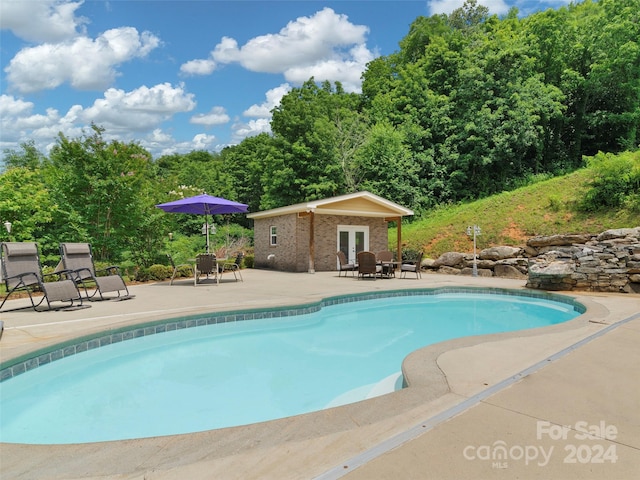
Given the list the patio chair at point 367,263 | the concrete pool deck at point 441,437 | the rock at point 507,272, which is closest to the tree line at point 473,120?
the rock at point 507,272

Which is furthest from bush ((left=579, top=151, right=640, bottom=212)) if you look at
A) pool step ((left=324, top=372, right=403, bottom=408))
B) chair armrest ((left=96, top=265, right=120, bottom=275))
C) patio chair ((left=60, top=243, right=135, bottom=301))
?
chair armrest ((left=96, top=265, right=120, bottom=275))

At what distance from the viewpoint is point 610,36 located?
22.1 metres

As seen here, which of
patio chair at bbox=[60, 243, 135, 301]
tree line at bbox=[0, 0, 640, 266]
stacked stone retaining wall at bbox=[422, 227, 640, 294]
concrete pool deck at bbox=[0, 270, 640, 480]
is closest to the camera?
concrete pool deck at bbox=[0, 270, 640, 480]

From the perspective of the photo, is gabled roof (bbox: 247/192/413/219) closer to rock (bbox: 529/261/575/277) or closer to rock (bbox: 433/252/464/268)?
rock (bbox: 433/252/464/268)

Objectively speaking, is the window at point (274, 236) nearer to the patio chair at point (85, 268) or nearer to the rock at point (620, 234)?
the patio chair at point (85, 268)

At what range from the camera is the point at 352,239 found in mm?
17344

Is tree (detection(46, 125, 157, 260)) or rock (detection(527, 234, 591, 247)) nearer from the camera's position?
rock (detection(527, 234, 591, 247))

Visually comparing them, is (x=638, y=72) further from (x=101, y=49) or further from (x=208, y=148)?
(x=208, y=148)

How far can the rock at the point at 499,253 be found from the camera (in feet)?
45.0

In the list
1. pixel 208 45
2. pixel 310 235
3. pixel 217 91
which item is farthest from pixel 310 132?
pixel 310 235

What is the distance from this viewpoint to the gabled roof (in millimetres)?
15102

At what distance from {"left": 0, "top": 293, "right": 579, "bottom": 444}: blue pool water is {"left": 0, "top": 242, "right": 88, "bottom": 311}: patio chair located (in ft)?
7.25

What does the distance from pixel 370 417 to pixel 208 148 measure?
55583mm

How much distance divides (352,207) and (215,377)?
12.2 metres
